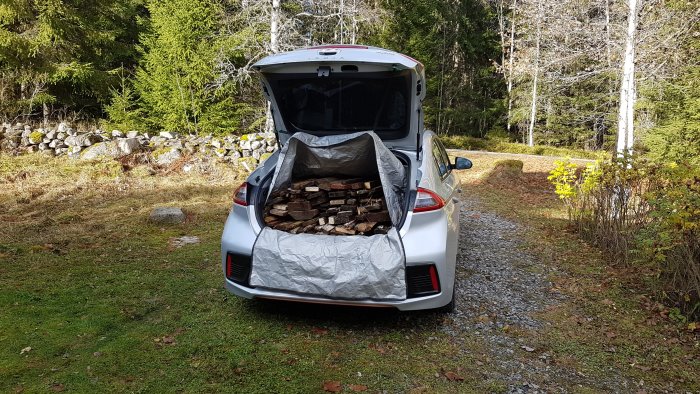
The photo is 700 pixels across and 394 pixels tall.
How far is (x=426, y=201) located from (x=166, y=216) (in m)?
4.96

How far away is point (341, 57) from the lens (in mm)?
3701

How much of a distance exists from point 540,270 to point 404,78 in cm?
289

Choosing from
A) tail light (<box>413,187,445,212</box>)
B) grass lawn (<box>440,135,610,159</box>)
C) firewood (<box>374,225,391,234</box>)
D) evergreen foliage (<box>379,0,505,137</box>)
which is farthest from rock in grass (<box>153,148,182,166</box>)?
evergreen foliage (<box>379,0,505,137</box>)

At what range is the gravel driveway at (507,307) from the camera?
3025 mm

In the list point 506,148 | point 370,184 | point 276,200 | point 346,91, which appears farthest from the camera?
point 506,148

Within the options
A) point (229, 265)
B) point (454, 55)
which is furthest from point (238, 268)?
point (454, 55)

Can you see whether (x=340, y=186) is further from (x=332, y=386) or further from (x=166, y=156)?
(x=166, y=156)

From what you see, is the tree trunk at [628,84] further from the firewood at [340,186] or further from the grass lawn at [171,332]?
the grass lawn at [171,332]

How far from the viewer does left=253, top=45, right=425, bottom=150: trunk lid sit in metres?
3.76

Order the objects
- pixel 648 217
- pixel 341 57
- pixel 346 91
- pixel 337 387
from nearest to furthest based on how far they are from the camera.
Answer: pixel 337 387 → pixel 341 57 → pixel 346 91 → pixel 648 217

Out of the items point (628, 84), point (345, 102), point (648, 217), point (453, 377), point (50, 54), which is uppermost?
point (50, 54)

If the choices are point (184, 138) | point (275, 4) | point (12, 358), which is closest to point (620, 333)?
point (12, 358)

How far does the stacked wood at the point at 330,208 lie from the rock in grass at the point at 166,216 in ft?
12.1

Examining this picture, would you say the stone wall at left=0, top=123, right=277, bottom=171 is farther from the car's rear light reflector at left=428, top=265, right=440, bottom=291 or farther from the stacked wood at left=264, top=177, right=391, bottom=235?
the car's rear light reflector at left=428, top=265, right=440, bottom=291
